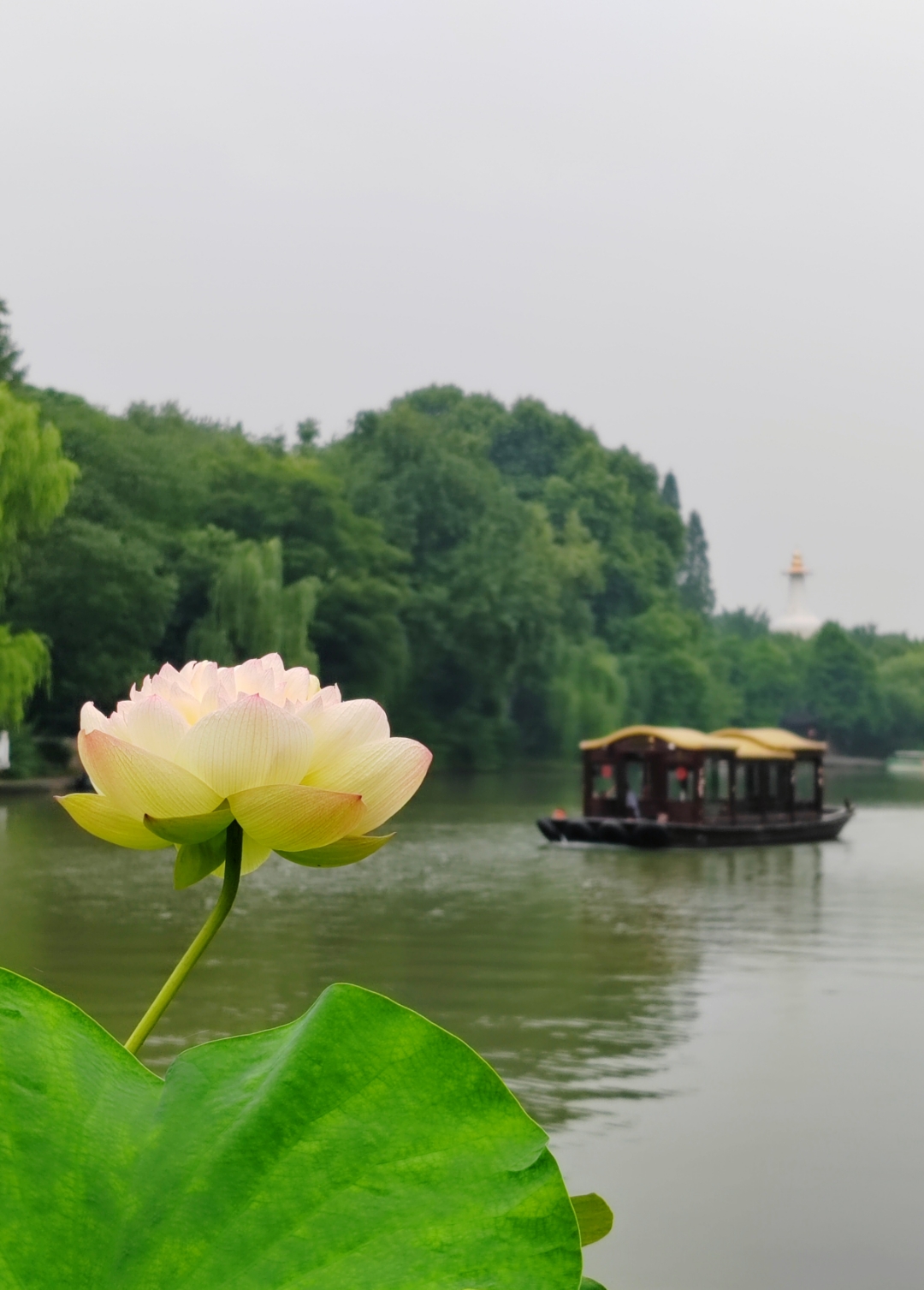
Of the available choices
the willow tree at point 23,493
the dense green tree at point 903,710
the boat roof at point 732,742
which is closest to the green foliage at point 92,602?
the willow tree at point 23,493

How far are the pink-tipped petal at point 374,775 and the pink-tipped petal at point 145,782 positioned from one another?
48mm

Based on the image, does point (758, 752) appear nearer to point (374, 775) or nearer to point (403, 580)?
point (403, 580)

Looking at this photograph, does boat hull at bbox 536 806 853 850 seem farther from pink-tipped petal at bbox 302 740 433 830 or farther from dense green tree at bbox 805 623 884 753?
dense green tree at bbox 805 623 884 753

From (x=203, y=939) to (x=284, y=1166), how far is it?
128 millimetres

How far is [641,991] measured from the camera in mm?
14117

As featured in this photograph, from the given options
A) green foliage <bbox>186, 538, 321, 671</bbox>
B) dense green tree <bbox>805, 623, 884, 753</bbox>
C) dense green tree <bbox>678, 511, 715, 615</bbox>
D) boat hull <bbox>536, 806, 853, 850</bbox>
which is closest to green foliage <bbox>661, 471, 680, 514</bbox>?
dense green tree <bbox>678, 511, 715, 615</bbox>

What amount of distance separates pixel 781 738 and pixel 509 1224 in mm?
30282

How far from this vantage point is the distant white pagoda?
12275cm

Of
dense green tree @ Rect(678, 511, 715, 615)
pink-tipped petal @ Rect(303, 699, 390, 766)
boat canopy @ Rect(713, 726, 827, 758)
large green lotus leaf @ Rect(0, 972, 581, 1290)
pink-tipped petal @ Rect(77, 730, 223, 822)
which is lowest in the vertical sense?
large green lotus leaf @ Rect(0, 972, 581, 1290)

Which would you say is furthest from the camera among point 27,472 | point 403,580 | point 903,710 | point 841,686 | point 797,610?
point 797,610

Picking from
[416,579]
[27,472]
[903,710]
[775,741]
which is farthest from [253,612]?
[903,710]

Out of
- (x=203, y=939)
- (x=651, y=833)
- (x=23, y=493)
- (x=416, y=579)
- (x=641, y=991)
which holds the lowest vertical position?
(x=641, y=991)

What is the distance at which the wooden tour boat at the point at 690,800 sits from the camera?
Answer: 86.8 ft

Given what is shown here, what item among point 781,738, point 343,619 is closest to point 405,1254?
point 781,738
